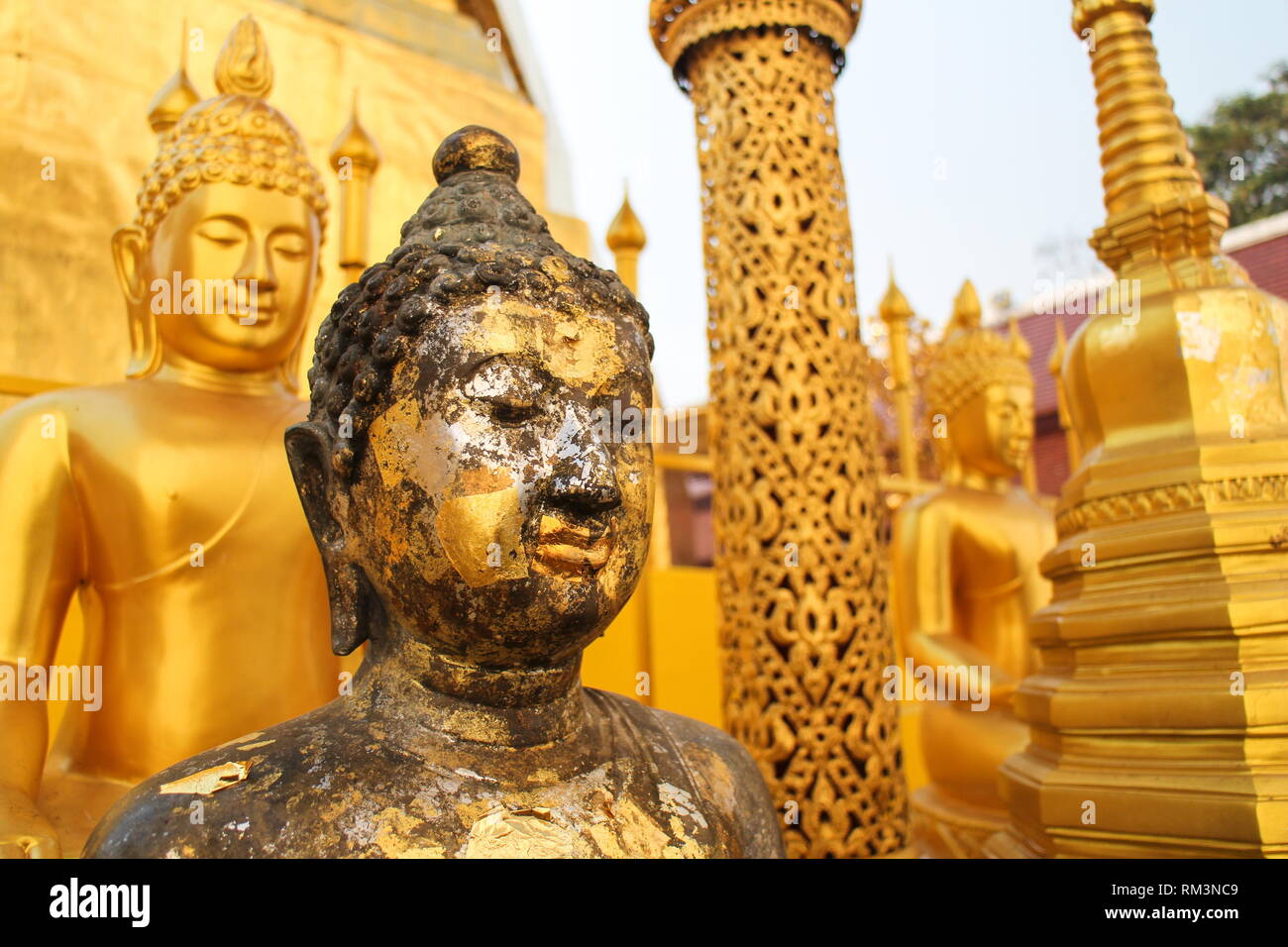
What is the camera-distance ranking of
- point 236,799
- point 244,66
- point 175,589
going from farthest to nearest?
point 244,66, point 175,589, point 236,799

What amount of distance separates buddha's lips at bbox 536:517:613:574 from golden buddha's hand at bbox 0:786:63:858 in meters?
1.08

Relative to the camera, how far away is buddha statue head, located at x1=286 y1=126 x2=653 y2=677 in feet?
4.58

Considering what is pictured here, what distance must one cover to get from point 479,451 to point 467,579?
0.59 feet

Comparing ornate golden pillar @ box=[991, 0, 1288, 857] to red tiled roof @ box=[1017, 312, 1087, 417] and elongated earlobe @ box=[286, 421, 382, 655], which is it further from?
red tiled roof @ box=[1017, 312, 1087, 417]

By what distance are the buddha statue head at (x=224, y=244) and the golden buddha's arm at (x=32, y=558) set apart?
0.36 metres

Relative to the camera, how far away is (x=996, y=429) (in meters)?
4.12

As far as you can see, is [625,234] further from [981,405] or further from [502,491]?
[502,491]

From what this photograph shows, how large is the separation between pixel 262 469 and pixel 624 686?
6.32 ft

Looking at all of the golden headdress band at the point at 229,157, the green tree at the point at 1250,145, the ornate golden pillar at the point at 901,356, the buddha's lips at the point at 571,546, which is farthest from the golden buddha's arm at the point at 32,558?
the green tree at the point at 1250,145

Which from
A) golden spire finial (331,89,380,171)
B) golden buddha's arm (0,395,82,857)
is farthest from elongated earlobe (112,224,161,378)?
golden spire finial (331,89,380,171)

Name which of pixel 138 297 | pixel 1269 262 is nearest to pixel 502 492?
pixel 138 297

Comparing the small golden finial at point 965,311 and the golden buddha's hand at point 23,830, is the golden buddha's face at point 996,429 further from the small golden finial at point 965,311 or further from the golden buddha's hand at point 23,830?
the golden buddha's hand at point 23,830
